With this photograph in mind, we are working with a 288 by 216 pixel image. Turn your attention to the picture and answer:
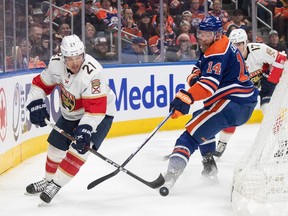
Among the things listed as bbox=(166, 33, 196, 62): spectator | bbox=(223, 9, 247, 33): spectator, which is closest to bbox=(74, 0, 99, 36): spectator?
bbox=(166, 33, 196, 62): spectator

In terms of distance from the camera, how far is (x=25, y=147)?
20.9 feet

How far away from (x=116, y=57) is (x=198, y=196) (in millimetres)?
3520

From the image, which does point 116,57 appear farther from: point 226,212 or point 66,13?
point 226,212

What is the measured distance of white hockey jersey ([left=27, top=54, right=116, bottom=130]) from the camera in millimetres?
4457

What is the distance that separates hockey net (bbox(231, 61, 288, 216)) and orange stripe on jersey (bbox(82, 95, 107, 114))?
0.81 m

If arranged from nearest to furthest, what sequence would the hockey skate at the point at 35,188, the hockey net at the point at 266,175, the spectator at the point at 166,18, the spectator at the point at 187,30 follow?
the hockey net at the point at 266,175, the hockey skate at the point at 35,188, the spectator at the point at 166,18, the spectator at the point at 187,30

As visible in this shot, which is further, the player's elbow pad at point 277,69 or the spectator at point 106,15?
the spectator at point 106,15

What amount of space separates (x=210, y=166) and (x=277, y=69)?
3.98ft

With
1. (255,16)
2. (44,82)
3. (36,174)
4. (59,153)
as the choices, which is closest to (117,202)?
(59,153)

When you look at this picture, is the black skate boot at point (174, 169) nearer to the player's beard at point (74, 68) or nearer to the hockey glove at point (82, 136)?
the hockey glove at point (82, 136)

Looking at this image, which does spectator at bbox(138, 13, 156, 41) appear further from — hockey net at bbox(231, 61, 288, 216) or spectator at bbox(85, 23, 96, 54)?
hockey net at bbox(231, 61, 288, 216)

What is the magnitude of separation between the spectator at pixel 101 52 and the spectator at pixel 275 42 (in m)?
2.35

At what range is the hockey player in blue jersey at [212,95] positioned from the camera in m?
4.76

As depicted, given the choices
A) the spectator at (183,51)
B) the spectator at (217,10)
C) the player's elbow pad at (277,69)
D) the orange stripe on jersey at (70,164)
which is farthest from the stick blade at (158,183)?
the spectator at (217,10)
